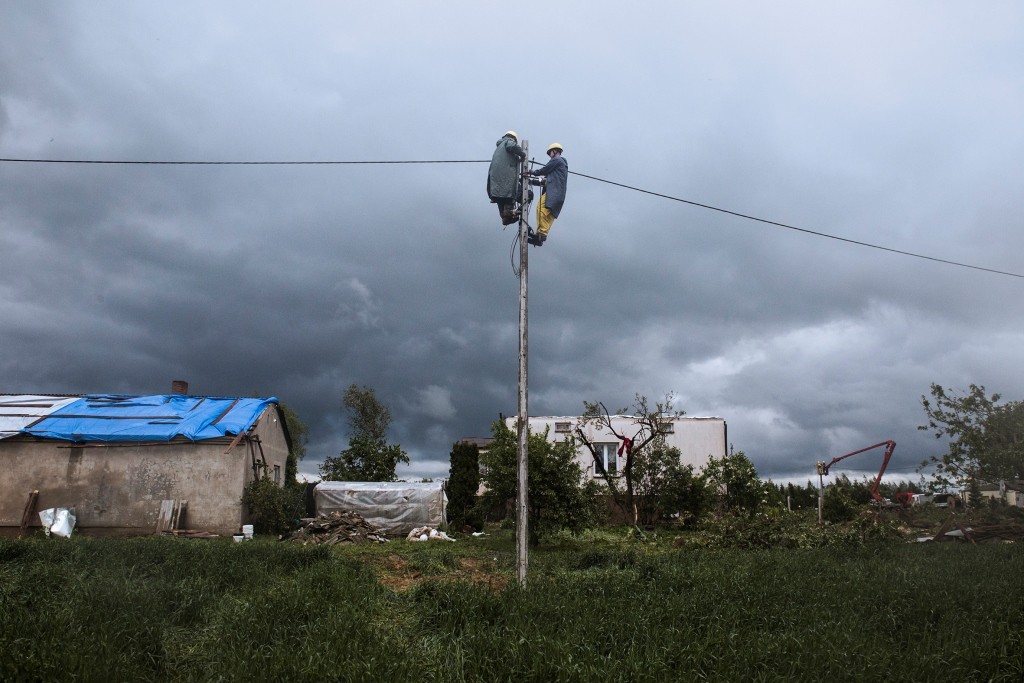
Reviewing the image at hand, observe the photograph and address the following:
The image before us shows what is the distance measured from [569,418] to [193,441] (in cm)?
1797

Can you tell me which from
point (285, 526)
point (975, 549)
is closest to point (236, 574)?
point (285, 526)

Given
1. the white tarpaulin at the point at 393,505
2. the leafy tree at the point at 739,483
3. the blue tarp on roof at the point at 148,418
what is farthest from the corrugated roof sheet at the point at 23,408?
the leafy tree at the point at 739,483

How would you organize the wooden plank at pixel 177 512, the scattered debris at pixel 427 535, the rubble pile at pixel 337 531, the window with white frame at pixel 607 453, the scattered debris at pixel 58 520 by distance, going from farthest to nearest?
the window with white frame at pixel 607 453 < the scattered debris at pixel 427 535 < the wooden plank at pixel 177 512 < the rubble pile at pixel 337 531 < the scattered debris at pixel 58 520

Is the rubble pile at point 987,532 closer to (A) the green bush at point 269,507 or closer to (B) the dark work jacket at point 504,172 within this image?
(B) the dark work jacket at point 504,172

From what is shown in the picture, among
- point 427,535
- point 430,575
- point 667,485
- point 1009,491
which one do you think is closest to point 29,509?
point 427,535

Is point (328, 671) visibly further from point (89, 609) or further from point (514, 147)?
point (514, 147)

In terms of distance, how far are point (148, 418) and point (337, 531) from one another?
7.30 metres

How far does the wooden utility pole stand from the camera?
9641mm

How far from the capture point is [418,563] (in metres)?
13.0

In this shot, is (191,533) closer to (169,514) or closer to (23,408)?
(169,514)

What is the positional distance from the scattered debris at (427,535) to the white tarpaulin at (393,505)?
0.62 m

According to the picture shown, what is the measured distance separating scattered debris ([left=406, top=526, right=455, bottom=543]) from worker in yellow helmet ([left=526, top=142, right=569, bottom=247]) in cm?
1167

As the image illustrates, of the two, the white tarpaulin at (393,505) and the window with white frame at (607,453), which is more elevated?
the window with white frame at (607,453)

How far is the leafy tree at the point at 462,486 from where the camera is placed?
23500 millimetres
